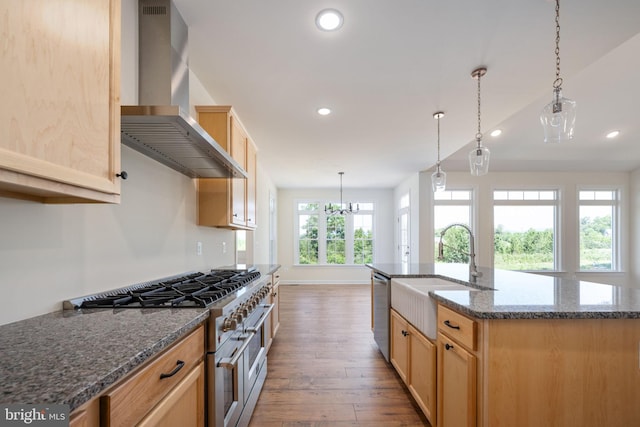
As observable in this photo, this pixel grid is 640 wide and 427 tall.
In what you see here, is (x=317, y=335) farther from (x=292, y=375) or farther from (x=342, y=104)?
(x=342, y=104)

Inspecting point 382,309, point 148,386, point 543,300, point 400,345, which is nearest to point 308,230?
point 382,309

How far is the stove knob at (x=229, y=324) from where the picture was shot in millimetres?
1377

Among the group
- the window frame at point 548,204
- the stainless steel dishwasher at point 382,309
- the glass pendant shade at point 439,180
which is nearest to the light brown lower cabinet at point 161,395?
the stainless steel dishwasher at point 382,309

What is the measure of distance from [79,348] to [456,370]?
1582 mm

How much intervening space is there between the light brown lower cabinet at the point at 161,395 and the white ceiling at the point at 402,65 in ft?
6.00

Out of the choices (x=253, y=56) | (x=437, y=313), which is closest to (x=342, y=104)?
(x=253, y=56)

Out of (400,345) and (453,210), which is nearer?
(400,345)

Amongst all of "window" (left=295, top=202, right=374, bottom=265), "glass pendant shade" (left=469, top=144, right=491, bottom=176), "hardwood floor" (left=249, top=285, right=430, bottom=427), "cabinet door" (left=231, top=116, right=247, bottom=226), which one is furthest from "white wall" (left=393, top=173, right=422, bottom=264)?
"cabinet door" (left=231, top=116, right=247, bottom=226)

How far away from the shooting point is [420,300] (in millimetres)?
2008

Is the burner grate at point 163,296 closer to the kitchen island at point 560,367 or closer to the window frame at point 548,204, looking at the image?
the kitchen island at point 560,367

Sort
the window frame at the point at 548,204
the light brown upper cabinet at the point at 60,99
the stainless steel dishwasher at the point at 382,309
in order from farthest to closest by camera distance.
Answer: the window frame at the point at 548,204, the stainless steel dishwasher at the point at 382,309, the light brown upper cabinet at the point at 60,99

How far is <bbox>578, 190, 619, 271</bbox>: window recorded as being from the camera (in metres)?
6.40

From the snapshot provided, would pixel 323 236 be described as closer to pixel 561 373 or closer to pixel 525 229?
pixel 525 229

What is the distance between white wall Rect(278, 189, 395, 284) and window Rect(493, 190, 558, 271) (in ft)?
8.45
